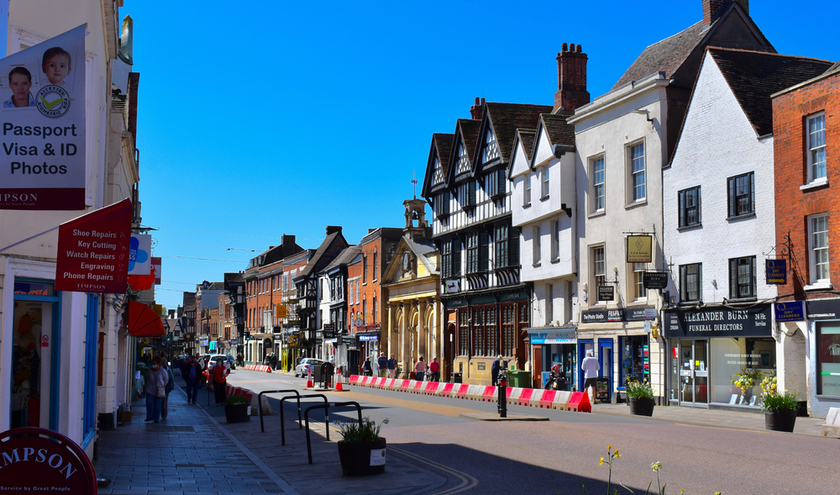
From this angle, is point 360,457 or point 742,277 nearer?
point 360,457

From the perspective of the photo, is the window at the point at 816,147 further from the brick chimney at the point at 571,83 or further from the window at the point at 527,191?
the brick chimney at the point at 571,83

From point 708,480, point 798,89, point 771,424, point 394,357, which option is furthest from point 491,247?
point 708,480

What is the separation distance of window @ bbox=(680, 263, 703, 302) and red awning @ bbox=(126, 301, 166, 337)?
56.1ft

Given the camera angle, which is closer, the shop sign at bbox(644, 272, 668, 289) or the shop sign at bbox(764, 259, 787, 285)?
the shop sign at bbox(764, 259, 787, 285)

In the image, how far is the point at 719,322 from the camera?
27.5 meters

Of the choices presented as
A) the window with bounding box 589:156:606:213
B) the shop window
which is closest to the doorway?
the shop window

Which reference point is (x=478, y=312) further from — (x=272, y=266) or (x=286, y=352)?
(x=272, y=266)

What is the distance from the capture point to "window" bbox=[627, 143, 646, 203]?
32031mm

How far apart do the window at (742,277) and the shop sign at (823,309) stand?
8.66ft

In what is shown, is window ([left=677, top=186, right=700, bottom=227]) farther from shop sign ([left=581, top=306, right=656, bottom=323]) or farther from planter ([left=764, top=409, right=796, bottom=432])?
planter ([left=764, top=409, right=796, bottom=432])

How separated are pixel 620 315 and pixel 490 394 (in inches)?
244

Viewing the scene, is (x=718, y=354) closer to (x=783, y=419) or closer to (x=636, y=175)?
(x=636, y=175)

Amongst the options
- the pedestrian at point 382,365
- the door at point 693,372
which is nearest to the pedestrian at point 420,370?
the pedestrian at point 382,365

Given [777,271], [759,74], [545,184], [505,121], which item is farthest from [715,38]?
[505,121]
